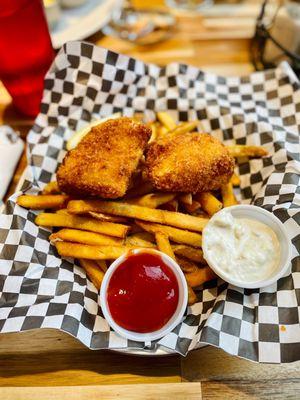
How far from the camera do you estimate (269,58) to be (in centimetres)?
285

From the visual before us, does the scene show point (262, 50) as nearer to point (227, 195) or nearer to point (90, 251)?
point (227, 195)

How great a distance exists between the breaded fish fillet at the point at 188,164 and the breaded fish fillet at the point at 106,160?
9cm

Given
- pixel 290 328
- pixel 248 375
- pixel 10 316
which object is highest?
pixel 10 316

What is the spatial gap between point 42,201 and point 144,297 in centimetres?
72

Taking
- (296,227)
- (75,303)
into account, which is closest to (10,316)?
(75,303)

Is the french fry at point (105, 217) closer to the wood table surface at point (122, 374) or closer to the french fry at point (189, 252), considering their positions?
the french fry at point (189, 252)

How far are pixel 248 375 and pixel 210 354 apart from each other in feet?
0.55

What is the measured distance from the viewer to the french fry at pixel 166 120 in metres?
2.19

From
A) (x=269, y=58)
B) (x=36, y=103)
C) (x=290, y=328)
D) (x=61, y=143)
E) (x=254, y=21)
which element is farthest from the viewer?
(x=254, y=21)

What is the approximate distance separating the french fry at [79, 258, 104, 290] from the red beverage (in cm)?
130

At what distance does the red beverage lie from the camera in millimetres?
2084

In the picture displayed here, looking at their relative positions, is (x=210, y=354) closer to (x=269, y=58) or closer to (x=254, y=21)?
(x=269, y=58)

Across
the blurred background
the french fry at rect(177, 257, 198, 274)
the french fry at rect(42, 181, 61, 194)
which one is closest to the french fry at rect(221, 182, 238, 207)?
the french fry at rect(177, 257, 198, 274)

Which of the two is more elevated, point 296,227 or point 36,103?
point 36,103
